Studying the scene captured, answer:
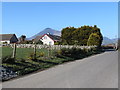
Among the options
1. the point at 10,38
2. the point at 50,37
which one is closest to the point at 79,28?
the point at 50,37

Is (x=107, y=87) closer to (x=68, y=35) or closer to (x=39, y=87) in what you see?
(x=39, y=87)

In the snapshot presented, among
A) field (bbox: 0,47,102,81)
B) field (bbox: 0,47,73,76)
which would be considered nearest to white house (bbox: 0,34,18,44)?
field (bbox: 0,47,102,81)

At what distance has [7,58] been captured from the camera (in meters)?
14.7

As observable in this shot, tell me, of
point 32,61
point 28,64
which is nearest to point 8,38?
point 32,61

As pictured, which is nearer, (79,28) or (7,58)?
(7,58)

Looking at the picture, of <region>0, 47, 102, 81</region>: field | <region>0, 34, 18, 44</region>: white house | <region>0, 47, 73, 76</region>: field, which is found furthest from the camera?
<region>0, 34, 18, 44</region>: white house

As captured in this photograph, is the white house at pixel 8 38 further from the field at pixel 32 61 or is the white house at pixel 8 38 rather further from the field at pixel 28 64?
the field at pixel 28 64

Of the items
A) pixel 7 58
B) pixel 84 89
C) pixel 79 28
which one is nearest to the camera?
pixel 84 89

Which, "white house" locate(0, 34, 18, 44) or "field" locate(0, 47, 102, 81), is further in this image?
"white house" locate(0, 34, 18, 44)

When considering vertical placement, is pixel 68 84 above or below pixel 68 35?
below

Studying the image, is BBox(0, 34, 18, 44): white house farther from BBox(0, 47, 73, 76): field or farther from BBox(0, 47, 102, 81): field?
BBox(0, 47, 73, 76): field

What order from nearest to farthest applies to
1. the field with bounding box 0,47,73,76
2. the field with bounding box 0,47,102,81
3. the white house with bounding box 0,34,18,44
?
the field with bounding box 0,47,73,76
the field with bounding box 0,47,102,81
the white house with bounding box 0,34,18,44

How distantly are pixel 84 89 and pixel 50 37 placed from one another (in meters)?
80.3

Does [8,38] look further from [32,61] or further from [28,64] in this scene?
[28,64]
